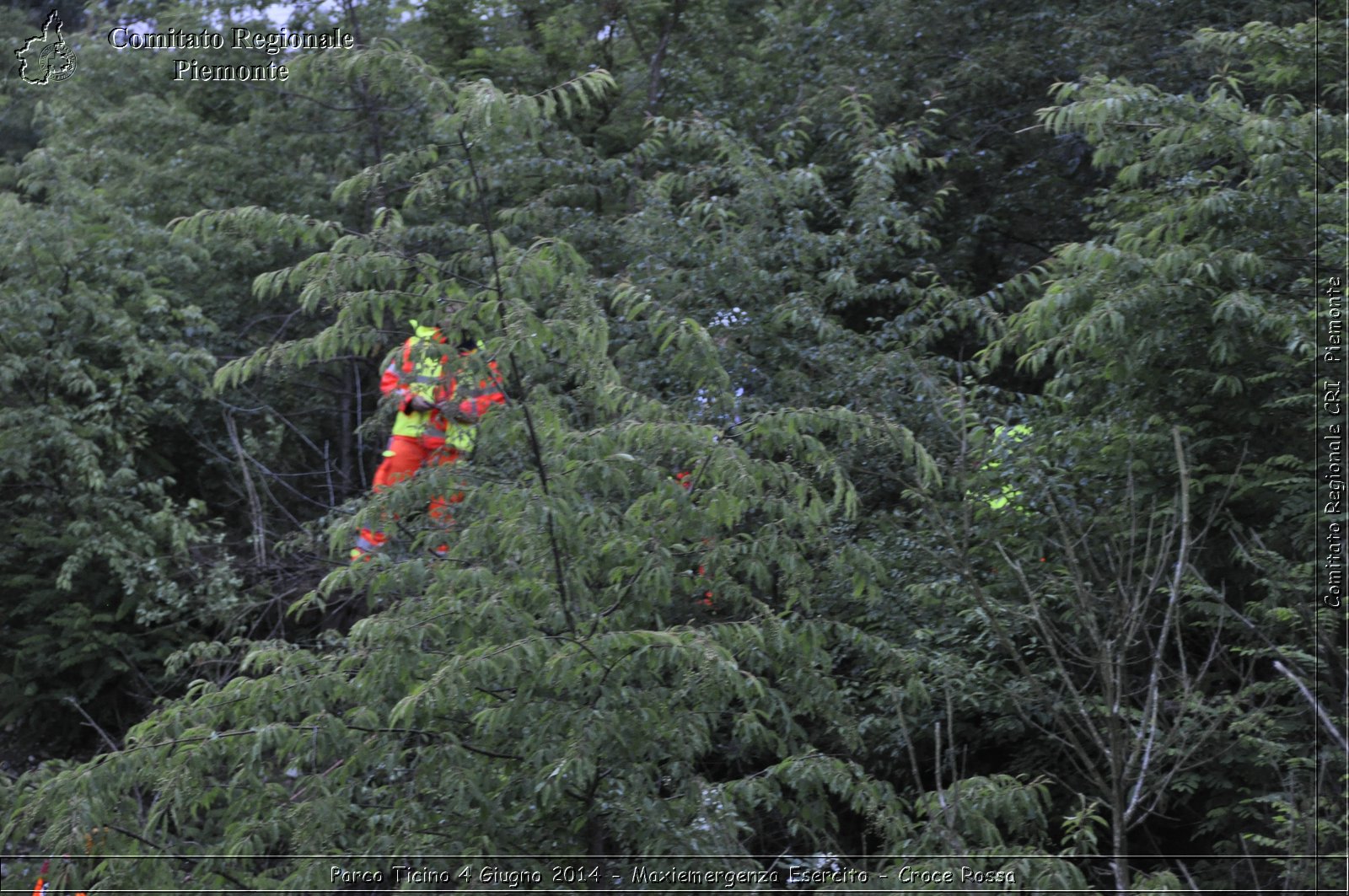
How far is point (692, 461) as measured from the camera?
12.7ft

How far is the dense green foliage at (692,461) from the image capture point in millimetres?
3420

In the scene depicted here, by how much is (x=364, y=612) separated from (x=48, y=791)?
10.9 feet

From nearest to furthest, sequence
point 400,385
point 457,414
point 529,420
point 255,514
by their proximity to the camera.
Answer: point 529,420, point 457,414, point 400,385, point 255,514

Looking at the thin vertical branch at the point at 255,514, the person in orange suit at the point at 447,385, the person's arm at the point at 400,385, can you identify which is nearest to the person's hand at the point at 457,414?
the person in orange suit at the point at 447,385

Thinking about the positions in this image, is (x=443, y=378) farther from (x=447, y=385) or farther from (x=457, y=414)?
(x=457, y=414)

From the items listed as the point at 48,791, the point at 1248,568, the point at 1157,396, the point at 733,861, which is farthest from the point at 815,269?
the point at 48,791

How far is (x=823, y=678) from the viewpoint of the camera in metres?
4.07

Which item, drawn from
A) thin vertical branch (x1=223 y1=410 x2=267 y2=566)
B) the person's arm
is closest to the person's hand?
the person's arm

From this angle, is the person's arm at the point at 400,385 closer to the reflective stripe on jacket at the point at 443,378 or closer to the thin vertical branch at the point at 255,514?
the reflective stripe on jacket at the point at 443,378

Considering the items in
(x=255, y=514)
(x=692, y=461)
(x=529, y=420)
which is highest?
(x=529, y=420)

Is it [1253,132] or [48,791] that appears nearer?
[48,791]

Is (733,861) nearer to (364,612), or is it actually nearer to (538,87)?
(364,612)

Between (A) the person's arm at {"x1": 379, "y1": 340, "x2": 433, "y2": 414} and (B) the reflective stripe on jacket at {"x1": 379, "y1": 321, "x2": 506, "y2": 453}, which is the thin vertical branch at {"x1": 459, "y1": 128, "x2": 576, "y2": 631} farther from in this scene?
(A) the person's arm at {"x1": 379, "y1": 340, "x2": 433, "y2": 414}

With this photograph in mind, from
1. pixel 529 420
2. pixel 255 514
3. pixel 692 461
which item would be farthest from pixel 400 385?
pixel 255 514
